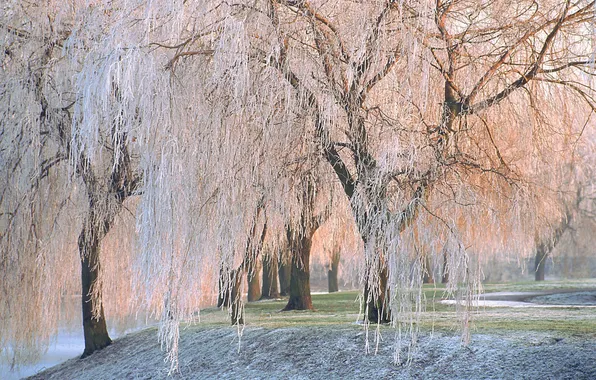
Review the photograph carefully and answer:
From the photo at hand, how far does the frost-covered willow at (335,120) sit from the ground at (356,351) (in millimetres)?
466

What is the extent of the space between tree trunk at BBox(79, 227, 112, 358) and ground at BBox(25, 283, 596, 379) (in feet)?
0.73

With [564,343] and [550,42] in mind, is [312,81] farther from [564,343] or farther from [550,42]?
[564,343]

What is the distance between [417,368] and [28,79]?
6.06m

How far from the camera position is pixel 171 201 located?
768cm

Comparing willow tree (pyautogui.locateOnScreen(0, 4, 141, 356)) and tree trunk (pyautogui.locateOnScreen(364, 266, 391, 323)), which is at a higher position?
willow tree (pyautogui.locateOnScreen(0, 4, 141, 356))

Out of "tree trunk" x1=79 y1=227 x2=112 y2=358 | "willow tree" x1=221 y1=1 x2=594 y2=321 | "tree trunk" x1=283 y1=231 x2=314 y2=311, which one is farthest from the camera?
"tree trunk" x1=283 y1=231 x2=314 y2=311

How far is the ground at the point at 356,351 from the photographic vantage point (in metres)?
7.21

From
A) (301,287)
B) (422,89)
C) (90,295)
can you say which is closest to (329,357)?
(422,89)

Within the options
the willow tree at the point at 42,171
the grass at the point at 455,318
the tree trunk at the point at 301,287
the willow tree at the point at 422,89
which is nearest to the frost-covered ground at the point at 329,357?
the grass at the point at 455,318

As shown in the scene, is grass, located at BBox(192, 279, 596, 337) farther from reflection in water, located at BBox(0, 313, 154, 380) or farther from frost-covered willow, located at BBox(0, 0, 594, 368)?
reflection in water, located at BBox(0, 313, 154, 380)

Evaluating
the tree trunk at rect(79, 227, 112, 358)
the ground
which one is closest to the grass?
the ground

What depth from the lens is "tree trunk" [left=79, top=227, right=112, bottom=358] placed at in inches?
432

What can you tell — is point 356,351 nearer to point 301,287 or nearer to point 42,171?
point 42,171

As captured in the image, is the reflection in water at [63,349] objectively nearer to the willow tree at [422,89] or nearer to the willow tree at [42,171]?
the willow tree at [42,171]
